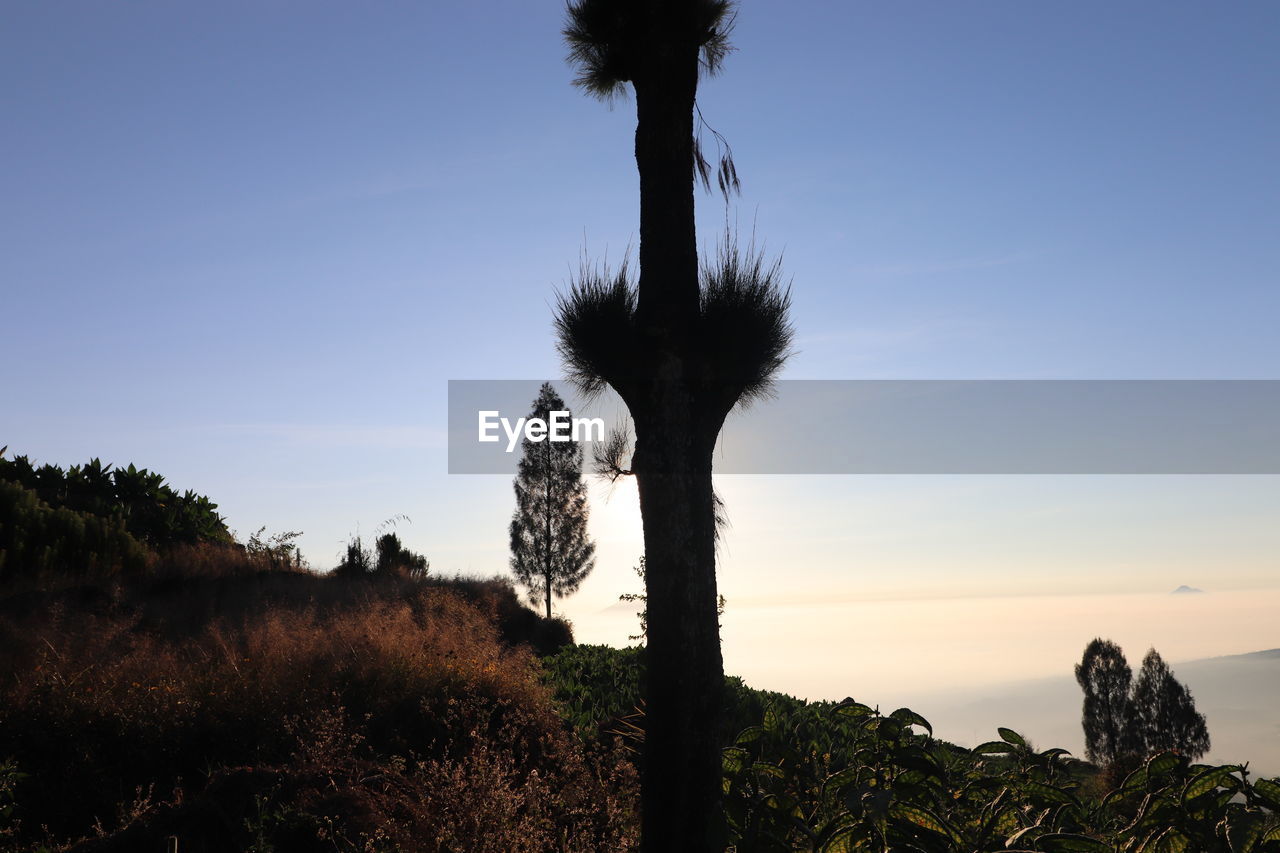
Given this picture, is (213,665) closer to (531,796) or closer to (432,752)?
(432,752)

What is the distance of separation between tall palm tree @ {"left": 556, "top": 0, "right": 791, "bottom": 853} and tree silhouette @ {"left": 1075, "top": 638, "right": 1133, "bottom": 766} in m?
30.8

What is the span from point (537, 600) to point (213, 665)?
20701 millimetres

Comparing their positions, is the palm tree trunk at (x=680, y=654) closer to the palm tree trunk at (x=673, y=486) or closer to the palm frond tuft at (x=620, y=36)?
the palm tree trunk at (x=673, y=486)

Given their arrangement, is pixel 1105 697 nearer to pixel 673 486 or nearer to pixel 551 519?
pixel 551 519

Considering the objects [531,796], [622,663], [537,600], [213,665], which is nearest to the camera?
[531,796]

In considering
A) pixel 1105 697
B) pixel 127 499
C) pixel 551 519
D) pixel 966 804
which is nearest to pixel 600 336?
pixel 966 804

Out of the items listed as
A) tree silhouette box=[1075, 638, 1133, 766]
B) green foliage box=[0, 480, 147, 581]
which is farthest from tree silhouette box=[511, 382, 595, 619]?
tree silhouette box=[1075, 638, 1133, 766]

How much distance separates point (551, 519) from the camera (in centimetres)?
2958

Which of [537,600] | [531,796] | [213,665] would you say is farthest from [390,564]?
[531,796]

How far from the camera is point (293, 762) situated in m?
7.24

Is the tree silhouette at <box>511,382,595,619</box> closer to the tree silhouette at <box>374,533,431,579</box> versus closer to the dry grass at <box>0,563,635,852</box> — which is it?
the tree silhouette at <box>374,533,431,579</box>

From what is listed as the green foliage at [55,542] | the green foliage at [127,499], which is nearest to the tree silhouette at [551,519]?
the green foliage at [127,499]

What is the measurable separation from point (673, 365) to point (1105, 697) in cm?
3190

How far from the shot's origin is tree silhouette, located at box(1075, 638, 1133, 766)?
31.1 meters
